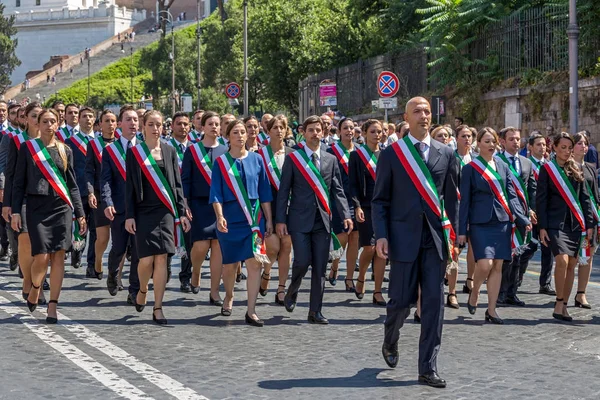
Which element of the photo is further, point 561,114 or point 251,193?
point 561,114

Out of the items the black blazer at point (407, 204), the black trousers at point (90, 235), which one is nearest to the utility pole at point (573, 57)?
the black trousers at point (90, 235)

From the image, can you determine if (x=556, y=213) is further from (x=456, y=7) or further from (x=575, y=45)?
(x=456, y=7)

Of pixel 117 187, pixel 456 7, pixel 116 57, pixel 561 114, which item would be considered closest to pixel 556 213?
pixel 117 187

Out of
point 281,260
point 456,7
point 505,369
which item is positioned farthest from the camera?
point 456,7

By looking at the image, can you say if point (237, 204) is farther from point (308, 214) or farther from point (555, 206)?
point (555, 206)

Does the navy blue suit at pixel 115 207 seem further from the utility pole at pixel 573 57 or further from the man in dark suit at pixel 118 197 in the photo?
the utility pole at pixel 573 57

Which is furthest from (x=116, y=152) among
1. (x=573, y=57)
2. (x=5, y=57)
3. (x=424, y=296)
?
(x=5, y=57)

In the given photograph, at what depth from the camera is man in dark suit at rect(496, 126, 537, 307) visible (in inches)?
470

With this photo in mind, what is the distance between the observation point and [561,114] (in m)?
25.1

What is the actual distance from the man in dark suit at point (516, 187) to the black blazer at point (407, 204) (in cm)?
350

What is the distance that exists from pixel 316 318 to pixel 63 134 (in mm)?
5722

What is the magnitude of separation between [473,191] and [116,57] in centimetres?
11430

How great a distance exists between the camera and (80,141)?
14.4m

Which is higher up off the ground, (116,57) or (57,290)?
(116,57)
